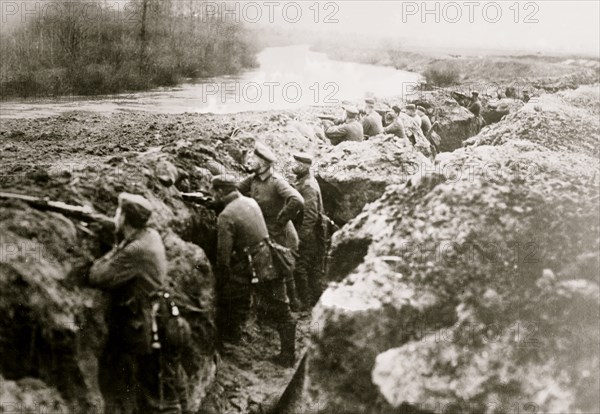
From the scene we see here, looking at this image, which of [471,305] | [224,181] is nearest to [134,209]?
[224,181]

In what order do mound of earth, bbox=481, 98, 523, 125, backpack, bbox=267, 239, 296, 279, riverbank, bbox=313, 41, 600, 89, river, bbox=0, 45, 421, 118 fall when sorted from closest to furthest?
backpack, bbox=267, 239, 296, 279, river, bbox=0, 45, 421, 118, mound of earth, bbox=481, 98, 523, 125, riverbank, bbox=313, 41, 600, 89

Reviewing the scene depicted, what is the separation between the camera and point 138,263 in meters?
3.66

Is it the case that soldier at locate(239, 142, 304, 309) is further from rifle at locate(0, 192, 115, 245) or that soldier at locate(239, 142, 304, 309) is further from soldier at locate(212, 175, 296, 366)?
rifle at locate(0, 192, 115, 245)

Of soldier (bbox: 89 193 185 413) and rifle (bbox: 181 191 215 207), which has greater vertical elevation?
rifle (bbox: 181 191 215 207)

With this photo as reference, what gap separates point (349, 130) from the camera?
862 centimetres

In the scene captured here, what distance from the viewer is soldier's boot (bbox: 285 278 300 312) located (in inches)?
210

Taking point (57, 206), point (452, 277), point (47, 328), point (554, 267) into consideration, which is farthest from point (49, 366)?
point (554, 267)

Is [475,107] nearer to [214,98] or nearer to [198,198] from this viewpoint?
[214,98]

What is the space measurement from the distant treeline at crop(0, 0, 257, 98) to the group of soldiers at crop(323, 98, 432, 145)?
303 cm

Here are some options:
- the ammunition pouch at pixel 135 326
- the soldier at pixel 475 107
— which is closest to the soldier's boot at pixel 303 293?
the ammunition pouch at pixel 135 326

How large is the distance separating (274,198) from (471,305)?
2425 mm

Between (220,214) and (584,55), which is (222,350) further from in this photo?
(584,55)

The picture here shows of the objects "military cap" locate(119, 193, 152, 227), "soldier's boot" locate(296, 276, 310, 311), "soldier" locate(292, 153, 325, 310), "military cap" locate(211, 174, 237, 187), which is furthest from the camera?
"soldier's boot" locate(296, 276, 310, 311)

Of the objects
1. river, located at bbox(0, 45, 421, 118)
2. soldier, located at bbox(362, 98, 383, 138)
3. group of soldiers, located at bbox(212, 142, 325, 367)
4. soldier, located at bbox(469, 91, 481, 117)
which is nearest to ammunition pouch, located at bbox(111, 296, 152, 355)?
group of soldiers, located at bbox(212, 142, 325, 367)
